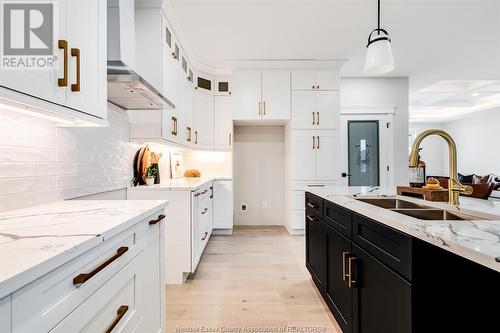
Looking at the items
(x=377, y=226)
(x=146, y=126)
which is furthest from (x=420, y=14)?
(x=146, y=126)

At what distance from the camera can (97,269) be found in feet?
2.55

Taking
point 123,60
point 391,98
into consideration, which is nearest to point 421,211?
point 123,60

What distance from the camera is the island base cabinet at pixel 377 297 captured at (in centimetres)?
94

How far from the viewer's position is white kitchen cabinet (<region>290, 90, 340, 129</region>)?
3.98 metres

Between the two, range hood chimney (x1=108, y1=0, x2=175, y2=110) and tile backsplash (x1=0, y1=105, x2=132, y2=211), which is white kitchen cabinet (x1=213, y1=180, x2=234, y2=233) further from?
range hood chimney (x1=108, y1=0, x2=175, y2=110)

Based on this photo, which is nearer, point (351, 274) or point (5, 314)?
point (5, 314)

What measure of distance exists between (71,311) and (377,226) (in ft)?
3.88

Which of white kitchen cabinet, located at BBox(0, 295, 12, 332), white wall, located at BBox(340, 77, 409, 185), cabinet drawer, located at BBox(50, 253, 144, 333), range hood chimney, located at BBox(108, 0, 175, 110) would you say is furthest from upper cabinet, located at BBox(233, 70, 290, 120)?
white kitchen cabinet, located at BBox(0, 295, 12, 332)

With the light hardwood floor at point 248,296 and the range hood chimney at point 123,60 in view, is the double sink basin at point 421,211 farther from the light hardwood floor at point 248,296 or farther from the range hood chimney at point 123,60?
the range hood chimney at point 123,60

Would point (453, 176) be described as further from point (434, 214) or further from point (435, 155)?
point (435, 155)

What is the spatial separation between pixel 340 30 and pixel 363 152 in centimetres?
236

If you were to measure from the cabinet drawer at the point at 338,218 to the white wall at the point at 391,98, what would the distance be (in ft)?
11.0

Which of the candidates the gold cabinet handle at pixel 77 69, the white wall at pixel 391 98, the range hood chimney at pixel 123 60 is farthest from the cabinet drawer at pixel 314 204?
the white wall at pixel 391 98

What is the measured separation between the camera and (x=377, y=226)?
1.12 m
